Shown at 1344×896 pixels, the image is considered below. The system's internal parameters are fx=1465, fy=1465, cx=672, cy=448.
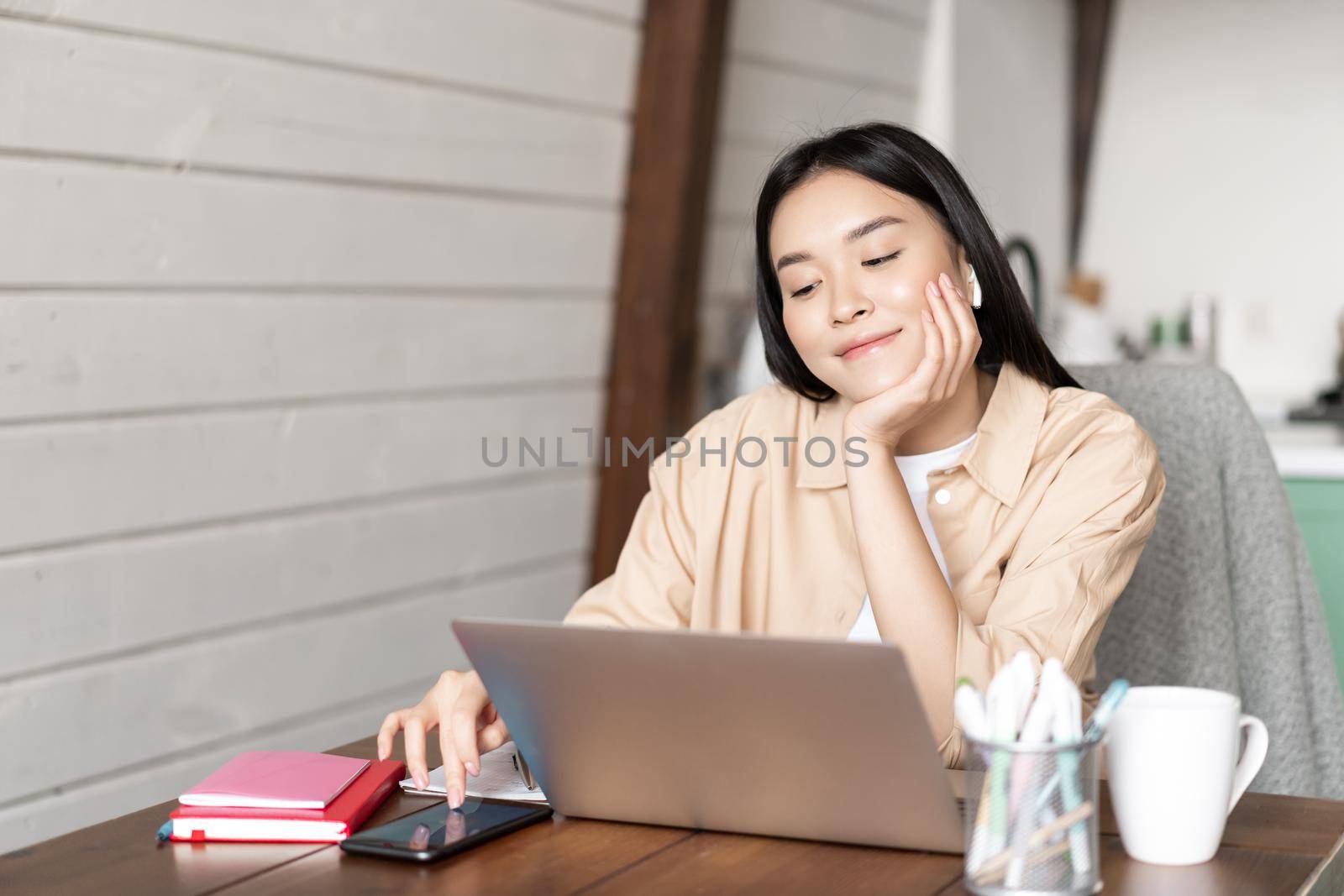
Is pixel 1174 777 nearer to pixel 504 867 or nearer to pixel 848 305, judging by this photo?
pixel 504 867

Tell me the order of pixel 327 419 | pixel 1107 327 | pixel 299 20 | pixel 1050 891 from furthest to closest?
pixel 1107 327 → pixel 327 419 → pixel 299 20 → pixel 1050 891

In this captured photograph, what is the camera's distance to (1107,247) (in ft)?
12.1

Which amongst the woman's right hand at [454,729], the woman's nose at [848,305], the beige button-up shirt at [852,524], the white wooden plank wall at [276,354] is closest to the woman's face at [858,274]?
the woman's nose at [848,305]

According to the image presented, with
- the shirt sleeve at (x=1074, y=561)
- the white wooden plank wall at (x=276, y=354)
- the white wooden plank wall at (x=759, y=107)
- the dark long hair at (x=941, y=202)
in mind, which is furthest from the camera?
the white wooden plank wall at (x=759, y=107)

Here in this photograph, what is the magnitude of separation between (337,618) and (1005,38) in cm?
223

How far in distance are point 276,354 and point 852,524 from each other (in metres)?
0.90

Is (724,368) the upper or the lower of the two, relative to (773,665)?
upper

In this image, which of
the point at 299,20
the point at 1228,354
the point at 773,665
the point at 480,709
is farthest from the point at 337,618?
the point at 1228,354

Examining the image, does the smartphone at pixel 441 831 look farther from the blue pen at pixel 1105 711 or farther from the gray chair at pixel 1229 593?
the gray chair at pixel 1229 593

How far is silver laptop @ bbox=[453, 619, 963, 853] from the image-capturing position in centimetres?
92

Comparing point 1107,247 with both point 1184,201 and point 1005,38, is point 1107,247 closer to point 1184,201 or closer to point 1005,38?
point 1184,201

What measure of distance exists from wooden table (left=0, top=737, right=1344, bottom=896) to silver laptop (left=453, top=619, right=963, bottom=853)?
0.02 metres

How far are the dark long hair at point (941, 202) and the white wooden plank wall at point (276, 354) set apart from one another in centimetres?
75

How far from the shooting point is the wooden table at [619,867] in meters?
0.92
